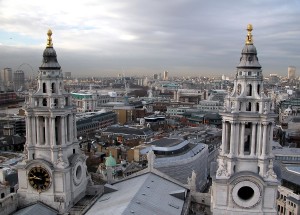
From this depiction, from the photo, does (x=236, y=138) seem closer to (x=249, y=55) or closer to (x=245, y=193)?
(x=245, y=193)

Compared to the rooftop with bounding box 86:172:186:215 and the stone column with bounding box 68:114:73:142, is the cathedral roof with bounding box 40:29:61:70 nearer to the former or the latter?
the stone column with bounding box 68:114:73:142

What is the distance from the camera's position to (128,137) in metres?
118

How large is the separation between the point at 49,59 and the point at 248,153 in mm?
23018

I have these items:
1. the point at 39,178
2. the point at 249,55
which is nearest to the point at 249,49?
the point at 249,55

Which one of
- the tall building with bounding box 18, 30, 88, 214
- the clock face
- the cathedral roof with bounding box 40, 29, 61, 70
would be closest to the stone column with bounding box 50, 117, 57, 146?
the tall building with bounding box 18, 30, 88, 214

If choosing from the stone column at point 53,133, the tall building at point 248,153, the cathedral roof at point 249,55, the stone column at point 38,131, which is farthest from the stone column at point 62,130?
the cathedral roof at point 249,55

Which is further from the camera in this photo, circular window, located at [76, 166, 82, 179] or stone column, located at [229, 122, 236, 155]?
circular window, located at [76, 166, 82, 179]

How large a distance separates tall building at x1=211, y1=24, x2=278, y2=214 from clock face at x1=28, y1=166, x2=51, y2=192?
58.1ft

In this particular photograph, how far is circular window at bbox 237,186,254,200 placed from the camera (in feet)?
115

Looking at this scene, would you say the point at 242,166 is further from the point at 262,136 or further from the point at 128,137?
the point at 128,137

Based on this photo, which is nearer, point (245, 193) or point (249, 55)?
point (249, 55)

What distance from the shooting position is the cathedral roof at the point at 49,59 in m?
38.4

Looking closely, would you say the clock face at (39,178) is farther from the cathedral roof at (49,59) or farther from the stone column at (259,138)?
the stone column at (259,138)

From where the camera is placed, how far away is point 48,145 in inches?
1522
